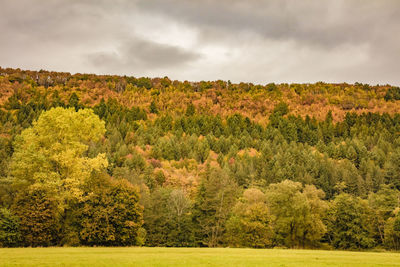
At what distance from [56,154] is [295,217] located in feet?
139

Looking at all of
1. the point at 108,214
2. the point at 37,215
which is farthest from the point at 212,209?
the point at 37,215

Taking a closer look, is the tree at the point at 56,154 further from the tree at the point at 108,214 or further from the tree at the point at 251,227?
the tree at the point at 251,227

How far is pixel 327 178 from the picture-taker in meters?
109

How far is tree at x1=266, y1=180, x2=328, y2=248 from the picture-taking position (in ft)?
197

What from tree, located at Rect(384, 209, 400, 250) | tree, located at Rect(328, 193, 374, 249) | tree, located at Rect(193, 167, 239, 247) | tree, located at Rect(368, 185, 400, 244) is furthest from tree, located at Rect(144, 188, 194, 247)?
tree, located at Rect(368, 185, 400, 244)

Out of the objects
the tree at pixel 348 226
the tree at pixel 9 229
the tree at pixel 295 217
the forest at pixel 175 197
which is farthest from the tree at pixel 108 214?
the tree at pixel 348 226

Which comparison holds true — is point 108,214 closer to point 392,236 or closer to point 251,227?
point 251,227

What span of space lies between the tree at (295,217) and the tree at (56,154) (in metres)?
34.7

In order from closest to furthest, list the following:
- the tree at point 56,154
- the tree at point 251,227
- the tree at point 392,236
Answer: the tree at point 56,154
the tree at point 251,227
the tree at point 392,236

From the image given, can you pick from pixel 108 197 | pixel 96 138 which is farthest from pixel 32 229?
pixel 96 138

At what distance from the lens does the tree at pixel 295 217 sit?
6006cm

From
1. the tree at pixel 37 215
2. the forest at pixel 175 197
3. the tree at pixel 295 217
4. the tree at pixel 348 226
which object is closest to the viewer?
the tree at pixel 37 215

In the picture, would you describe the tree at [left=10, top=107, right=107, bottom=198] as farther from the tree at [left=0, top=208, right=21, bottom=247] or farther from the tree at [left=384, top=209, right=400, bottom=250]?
the tree at [left=384, top=209, right=400, bottom=250]

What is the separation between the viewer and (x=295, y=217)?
60.5m
